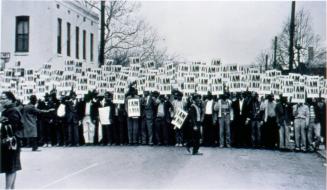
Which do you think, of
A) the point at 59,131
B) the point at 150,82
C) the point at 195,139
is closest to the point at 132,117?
the point at 150,82

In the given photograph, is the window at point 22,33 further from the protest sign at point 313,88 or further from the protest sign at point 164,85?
the protest sign at point 313,88

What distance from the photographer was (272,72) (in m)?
21.7

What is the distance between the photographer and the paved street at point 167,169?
1284cm

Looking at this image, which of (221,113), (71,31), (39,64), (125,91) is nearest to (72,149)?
(125,91)

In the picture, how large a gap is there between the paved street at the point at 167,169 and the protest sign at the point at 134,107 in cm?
205

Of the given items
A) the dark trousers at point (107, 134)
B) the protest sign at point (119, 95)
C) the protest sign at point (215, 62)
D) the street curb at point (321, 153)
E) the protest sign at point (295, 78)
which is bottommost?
the street curb at point (321, 153)

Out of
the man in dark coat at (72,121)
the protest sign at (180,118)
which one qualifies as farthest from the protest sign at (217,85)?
the man in dark coat at (72,121)

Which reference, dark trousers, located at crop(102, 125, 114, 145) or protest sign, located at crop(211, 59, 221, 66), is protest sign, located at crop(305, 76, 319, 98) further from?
dark trousers, located at crop(102, 125, 114, 145)

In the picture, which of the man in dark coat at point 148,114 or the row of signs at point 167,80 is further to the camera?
the man in dark coat at point 148,114

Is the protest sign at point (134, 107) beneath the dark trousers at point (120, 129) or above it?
above

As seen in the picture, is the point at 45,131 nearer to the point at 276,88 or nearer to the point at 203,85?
the point at 203,85

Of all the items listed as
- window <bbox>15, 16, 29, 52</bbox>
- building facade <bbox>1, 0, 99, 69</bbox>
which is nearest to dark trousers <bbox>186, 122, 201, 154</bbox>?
building facade <bbox>1, 0, 99, 69</bbox>

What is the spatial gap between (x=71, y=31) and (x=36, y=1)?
443 centimetres

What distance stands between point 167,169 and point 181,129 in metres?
6.03
